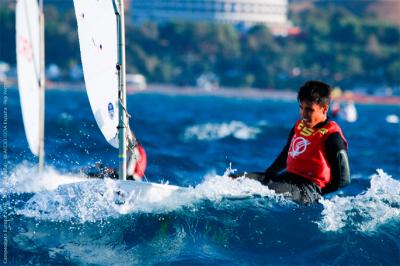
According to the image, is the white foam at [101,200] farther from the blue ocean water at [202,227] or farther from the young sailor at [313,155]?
the young sailor at [313,155]

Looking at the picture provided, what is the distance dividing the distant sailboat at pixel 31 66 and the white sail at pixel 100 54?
1.22 m

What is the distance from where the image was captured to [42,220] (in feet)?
25.0

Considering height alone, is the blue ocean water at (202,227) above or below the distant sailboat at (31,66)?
below

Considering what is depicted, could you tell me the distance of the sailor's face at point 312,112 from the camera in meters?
7.21

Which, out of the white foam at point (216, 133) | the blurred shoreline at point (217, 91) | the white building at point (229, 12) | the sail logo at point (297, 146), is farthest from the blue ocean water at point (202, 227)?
the white building at point (229, 12)

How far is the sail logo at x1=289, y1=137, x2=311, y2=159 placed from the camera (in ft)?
24.1

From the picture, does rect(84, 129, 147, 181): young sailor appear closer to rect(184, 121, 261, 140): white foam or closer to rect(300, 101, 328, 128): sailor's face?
rect(300, 101, 328, 128): sailor's face

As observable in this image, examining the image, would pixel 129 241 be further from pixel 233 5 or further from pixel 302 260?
pixel 233 5

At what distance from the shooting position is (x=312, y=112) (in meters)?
7.23

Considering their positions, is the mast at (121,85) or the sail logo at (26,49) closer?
the mast at (121,85)

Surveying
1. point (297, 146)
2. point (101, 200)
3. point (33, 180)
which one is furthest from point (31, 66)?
point (297, 146)

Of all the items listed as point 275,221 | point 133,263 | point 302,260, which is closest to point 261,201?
point 275,221

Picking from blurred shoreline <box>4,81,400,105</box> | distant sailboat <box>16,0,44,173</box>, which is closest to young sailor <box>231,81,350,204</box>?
distant sailboat <box>16,0,44,173</box>

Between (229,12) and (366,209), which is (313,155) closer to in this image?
(366,209)
